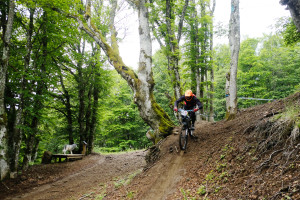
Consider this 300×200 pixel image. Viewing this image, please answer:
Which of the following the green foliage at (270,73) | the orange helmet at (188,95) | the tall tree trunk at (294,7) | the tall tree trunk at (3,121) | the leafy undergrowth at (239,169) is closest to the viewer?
the leafy undergrowth at (239,169)

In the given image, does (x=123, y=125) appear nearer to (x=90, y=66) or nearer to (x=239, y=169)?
(x=90, y=66)

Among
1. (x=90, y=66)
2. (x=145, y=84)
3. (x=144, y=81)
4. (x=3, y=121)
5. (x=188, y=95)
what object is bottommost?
(x=3, y=121)

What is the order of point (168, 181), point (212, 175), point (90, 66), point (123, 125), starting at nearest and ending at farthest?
point (212, 175), point (168, 181), point (90, 66), point (123, 125)

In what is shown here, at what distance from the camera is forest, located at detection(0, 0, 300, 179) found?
7109 mm

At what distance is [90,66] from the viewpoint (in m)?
14.1

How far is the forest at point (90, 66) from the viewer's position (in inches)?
280

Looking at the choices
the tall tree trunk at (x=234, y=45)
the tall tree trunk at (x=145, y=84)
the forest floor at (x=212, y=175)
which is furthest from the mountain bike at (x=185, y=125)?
the tall tree trunk at (x=234, y=45)

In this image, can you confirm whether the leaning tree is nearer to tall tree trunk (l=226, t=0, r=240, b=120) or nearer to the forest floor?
the forest floor

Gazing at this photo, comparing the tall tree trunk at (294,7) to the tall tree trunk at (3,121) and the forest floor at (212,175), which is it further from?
the tall tree trunk at (3,121)

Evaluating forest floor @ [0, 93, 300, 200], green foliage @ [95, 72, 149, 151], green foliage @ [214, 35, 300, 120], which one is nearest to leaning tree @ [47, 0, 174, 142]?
forest floor @ [0, 93, 300, 200]

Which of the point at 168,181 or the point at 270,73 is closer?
the point at 168,181

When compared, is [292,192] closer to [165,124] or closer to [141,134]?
[165,124]

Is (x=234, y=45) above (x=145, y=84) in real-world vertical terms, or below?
above

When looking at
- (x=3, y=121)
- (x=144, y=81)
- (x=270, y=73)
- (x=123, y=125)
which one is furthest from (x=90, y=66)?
(x=270, y=73)
